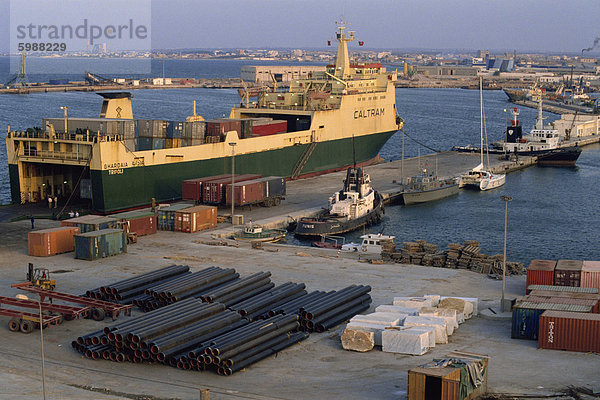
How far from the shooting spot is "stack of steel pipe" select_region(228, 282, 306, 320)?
26.2 metres

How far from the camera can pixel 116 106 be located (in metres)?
53.4

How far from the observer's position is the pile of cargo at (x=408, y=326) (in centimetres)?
2378

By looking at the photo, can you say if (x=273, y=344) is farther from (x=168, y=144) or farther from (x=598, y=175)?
(x=598, y=175)

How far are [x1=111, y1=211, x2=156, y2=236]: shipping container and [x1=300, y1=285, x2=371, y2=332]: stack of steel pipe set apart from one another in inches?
550

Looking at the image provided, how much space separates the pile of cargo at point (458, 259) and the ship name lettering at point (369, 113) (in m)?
31.5

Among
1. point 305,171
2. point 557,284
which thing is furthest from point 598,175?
point 557,284

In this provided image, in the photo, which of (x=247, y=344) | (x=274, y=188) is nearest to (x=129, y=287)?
(x=247, y=344)

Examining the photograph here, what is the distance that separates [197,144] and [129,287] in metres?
23.8

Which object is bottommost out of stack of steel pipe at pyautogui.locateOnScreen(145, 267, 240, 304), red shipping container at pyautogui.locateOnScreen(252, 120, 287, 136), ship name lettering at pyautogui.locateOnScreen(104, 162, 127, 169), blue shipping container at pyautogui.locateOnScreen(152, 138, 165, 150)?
stack of steel pipe at pyautogui.locateOnScreen(145, 267, 240, 304)

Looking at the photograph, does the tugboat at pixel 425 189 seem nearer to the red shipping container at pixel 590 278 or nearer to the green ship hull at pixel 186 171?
the green ship hull at pixel 186 171

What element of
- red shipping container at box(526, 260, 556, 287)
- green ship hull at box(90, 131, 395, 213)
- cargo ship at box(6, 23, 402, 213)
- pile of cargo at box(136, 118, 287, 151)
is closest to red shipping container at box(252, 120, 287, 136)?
cargo ship at box(6, 23, 402, 213)

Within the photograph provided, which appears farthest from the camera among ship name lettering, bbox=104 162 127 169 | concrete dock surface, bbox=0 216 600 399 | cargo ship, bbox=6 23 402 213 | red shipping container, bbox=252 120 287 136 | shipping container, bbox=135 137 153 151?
red shipping container, bbox=252 120 287 136

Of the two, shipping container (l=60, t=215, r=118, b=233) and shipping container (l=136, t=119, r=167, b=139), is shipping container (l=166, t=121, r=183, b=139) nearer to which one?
shipping container (l=136, t=119, r=167, b=139)

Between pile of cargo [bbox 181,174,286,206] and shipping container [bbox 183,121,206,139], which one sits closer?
pile of cargo [bbox 181,174,286,206]
